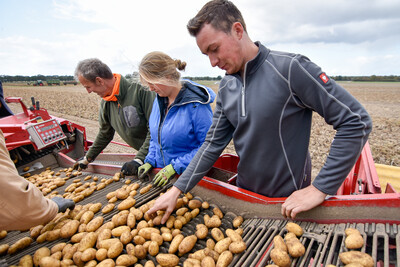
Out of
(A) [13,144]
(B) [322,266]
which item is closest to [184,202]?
(B) [322,266]

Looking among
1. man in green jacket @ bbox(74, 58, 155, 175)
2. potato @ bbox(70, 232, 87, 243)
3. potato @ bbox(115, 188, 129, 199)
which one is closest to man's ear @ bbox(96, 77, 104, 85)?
man in green jacket @ bbox(74, 58, 155, 175)

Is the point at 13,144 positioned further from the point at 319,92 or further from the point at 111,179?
the point at 319,92

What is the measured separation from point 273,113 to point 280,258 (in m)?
0.74

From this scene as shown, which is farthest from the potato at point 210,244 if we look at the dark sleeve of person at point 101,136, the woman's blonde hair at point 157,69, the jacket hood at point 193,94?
the dark sleeve of person at point 101,136

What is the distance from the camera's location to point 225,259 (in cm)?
120

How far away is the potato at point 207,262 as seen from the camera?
47.6 inches

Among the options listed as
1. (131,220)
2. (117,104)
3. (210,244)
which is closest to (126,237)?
(131,220)

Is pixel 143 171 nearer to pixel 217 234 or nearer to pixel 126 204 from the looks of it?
pixel 126 204

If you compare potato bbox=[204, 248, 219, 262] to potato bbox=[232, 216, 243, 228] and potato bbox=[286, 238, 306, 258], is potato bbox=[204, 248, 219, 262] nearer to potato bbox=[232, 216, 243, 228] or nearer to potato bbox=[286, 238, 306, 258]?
potato bbox=[232, 216, 243, 228]

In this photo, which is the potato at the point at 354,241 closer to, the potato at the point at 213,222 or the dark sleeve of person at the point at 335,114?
the dark sleeve of person at the point at 335,114

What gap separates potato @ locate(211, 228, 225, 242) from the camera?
4.62 ft

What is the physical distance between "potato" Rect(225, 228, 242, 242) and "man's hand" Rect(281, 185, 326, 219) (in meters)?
0.28

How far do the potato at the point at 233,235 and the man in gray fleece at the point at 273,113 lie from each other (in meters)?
0.29

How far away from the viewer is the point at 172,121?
2.12 m
